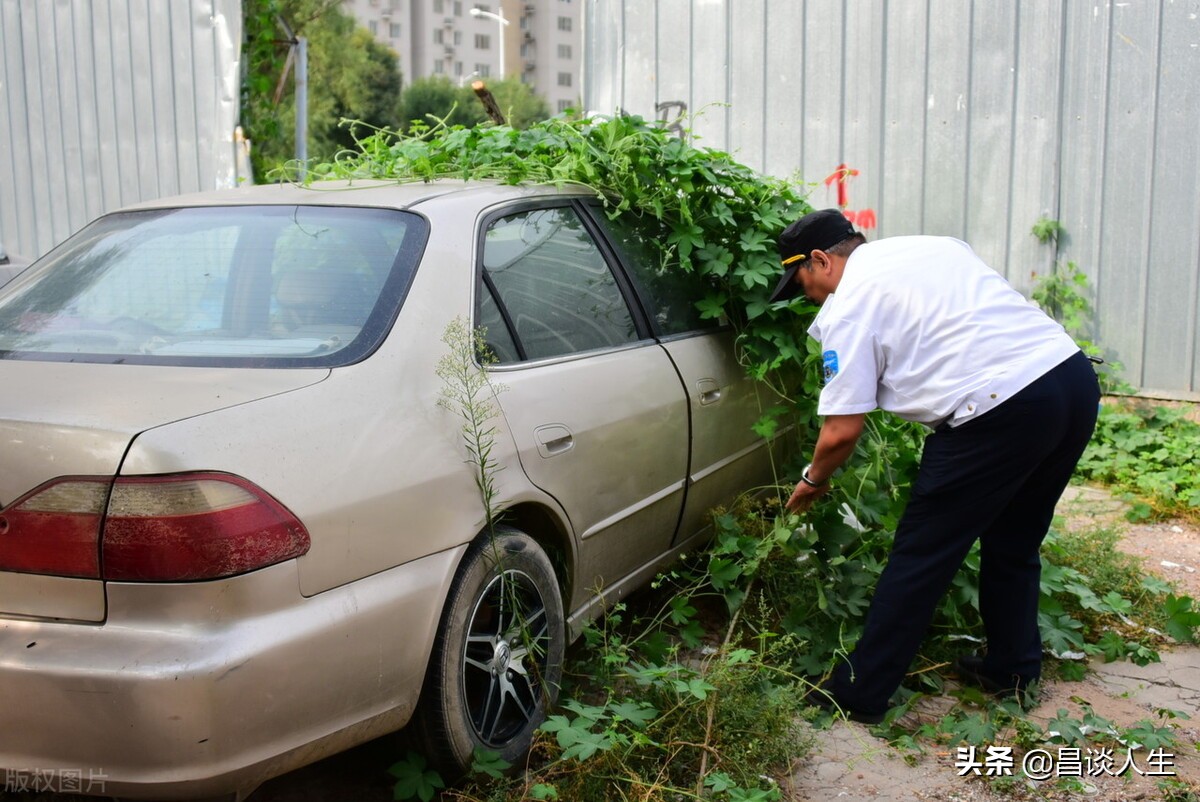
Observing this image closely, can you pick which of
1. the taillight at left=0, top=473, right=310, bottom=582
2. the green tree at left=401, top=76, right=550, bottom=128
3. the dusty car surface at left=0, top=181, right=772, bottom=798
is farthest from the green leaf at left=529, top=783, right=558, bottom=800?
the green tree at left=401, top=76, right=550, bottom=128

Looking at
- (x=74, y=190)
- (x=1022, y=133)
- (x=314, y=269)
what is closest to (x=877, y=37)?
(x=1022, y=133)

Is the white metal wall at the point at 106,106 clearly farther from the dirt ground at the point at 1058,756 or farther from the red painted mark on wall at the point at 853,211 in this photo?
the dirt ground at the point at 1058,756

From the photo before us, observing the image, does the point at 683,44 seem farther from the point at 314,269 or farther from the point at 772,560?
the point at 314,269

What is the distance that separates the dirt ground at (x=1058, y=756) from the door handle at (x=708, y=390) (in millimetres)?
1178

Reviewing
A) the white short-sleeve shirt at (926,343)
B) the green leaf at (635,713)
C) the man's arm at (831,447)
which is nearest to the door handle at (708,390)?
the man's arm at (831,447)

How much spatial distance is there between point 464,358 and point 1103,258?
5.25 m

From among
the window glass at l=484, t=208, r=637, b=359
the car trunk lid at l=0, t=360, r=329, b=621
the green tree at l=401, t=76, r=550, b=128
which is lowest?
the car trunk lid at l=0, t=360, r=329, b=621

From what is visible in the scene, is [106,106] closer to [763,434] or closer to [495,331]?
[763,434]

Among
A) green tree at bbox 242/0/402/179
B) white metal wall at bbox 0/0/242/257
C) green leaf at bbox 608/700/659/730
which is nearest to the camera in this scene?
green leaf at bbox 608/700/659/730

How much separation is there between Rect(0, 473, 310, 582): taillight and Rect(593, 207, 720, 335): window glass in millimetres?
2006

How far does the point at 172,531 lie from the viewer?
2133mm

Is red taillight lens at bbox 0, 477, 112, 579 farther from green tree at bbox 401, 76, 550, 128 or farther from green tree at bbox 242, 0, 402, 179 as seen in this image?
green tree at bbox 401, 76, 550, 128

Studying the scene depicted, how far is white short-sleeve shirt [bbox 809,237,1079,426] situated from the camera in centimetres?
319

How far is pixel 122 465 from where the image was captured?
6.99 ft
